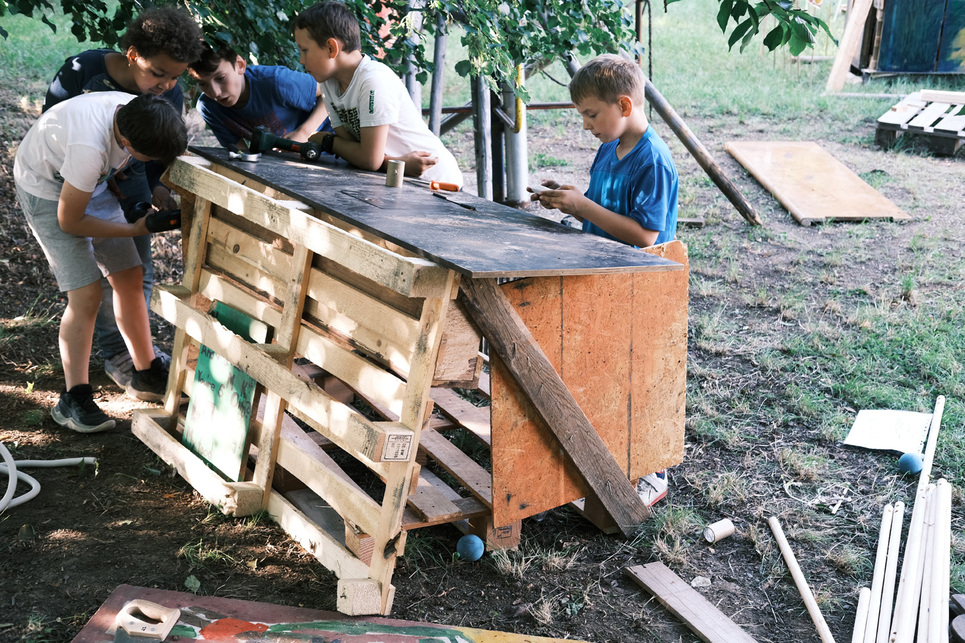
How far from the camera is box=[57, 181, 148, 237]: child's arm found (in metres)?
3.09

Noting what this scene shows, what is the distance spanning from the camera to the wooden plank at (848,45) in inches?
474

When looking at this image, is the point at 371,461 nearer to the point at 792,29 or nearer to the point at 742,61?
the point at 792,29

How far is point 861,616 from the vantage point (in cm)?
252

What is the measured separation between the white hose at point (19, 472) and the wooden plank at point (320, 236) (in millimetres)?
1237

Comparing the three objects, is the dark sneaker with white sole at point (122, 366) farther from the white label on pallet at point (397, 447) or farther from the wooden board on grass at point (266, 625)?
the white label on pallet at point (397, 447)

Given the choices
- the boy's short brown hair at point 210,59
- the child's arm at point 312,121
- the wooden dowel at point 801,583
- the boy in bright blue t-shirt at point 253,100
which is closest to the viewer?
the wooden dowel at point 801,583

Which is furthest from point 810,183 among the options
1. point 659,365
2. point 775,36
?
point 775,36

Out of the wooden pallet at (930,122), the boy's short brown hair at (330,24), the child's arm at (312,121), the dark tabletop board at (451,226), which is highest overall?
the wooden pallet at (930,122)

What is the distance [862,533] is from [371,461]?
1968 millimetres

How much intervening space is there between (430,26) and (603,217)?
7.38 ft

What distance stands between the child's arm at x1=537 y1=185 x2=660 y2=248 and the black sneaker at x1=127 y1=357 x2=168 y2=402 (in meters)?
2.15

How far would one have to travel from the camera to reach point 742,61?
534 inches

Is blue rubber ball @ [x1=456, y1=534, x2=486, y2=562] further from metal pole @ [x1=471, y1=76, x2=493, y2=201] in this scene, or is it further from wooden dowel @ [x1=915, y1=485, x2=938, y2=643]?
metal pole @ [x1=471, y1=76, x2=493, y2=201]

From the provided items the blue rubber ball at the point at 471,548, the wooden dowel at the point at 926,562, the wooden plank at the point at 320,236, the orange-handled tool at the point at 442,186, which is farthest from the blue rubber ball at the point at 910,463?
the wooden plank at the point at 320,236
